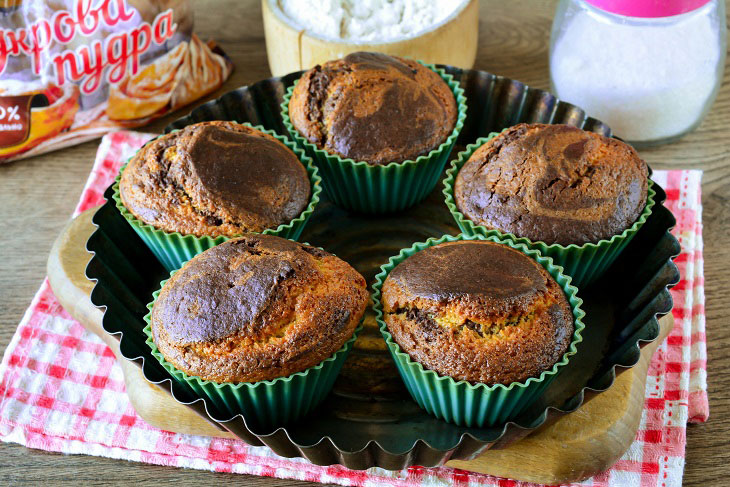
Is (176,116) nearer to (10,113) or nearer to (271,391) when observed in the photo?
(10,113)

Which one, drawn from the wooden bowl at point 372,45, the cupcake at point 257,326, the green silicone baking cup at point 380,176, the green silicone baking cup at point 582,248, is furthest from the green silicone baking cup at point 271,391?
the wooden bowl at point 372,45

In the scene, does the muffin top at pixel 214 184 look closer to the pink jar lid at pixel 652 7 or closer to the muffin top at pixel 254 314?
the muffin top at pixel 254 314

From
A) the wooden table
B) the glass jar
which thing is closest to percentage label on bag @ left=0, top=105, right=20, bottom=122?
the wooden table

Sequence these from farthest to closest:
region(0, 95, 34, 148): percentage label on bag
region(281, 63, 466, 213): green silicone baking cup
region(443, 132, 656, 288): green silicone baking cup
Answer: region(0, 95, 34, 148): percentage label on bag
region(281, 63, 466, 213): green silicone baking cup
region(443, 132, 656, 288): green silicone baking cup

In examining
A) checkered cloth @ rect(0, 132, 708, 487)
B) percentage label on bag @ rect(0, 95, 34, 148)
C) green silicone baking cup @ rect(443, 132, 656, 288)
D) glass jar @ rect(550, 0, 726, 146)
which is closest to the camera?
checkered cloth @ rect(0, 132, 708, 487)

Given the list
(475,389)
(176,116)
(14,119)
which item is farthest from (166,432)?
(176,116)

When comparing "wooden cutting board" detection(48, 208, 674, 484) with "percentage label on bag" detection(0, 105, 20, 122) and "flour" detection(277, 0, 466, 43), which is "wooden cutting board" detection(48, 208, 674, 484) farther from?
"flour" detection(277, 0, 466, 43)

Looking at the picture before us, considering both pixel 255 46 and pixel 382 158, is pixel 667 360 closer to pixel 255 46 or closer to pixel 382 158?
pixel 382 158
